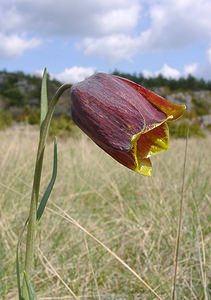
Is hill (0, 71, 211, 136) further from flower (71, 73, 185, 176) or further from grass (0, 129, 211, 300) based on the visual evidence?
flower (71, 73, 185, 176)

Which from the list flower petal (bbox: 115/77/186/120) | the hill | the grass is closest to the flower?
flower petal (bbox: 115/77/186/120)

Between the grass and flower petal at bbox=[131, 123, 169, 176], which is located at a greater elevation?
flower petal at bbox=[131, 123, 169, 176]

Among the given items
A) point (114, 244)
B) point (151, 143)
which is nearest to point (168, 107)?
point (151, 143)

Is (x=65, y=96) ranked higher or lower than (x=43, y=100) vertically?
higher

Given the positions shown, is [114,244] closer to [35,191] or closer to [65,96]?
[35,191]

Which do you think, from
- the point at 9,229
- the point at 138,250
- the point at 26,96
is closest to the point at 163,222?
the point at 138,250

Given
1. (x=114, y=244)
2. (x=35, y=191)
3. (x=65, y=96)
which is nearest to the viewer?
(x=35, y=191)

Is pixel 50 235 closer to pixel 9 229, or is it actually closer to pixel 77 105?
pixel 9 229

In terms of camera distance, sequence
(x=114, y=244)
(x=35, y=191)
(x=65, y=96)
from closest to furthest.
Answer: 1. (x=35, y=191)
2. (x=114, y=244)
3. (x=65, y=96)
